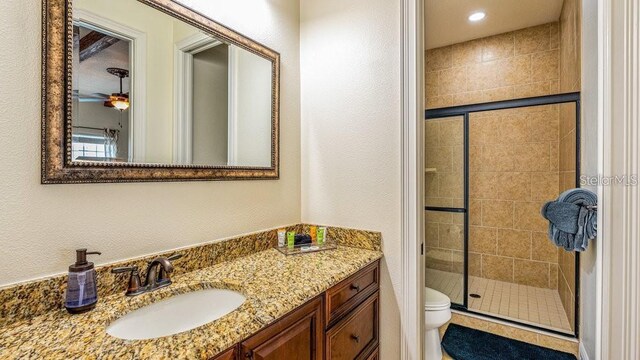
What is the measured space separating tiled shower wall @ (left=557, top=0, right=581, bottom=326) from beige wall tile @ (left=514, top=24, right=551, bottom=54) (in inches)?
5.0

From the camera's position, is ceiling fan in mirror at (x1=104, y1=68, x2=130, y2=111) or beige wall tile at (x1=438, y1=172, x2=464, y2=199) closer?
ceiling fan in mirror at (x1=104, y1=68, x2=130, y2=111)

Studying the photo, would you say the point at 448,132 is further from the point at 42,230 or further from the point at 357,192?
the point at 42,230

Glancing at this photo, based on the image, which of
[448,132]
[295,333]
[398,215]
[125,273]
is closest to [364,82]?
[398,215]

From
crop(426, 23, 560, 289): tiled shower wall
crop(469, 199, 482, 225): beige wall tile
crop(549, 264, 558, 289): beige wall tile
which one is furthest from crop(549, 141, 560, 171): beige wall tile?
crop(549, 264, 558, 289): beige wall tile

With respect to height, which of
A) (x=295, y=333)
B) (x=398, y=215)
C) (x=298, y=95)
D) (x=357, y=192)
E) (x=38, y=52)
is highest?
(x=298, y=95)

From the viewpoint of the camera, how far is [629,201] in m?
0.88

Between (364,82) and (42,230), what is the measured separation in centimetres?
148

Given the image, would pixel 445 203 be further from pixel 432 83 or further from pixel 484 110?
pixel 432 83

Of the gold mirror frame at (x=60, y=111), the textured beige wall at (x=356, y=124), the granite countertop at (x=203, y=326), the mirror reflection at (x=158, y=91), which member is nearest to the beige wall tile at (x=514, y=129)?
the textured beige wall at (x=356, y=124)

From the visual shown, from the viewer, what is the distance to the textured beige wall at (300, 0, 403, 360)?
4.92ft

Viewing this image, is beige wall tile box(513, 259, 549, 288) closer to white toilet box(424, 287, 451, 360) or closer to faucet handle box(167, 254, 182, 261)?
white toilet box(424, 287, 451, 360)

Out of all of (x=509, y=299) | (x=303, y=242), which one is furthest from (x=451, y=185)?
(x=303, y=242)

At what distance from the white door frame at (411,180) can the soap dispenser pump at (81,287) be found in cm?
128

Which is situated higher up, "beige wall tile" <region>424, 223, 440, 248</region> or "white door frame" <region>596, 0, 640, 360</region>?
"white door frame" <region>596, 0, 640, 360</region>
